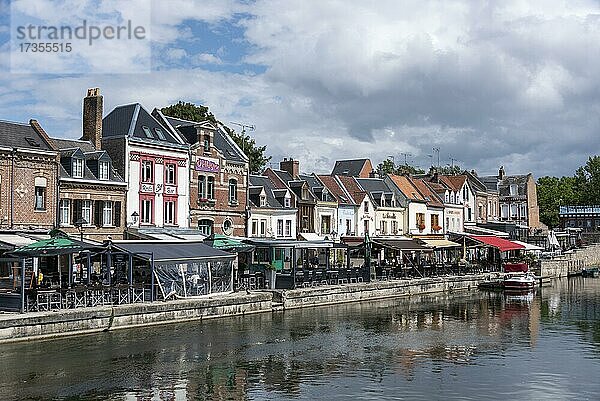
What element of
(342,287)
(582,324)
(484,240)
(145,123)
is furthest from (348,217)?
(582,324)

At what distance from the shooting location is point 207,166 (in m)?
51.8

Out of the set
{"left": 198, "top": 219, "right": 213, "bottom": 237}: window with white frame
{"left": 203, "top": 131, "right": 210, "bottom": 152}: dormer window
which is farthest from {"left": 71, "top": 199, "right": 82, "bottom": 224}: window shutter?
{"left": 203, "top": 131, "right": 210, "bottom": 152}: dormer window

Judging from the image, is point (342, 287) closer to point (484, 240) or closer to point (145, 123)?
point (145, 123)

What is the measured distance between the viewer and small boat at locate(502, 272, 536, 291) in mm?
58812

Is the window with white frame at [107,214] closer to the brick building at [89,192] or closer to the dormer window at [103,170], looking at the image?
the brick building at [89,192]

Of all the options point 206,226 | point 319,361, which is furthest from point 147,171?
point 319,361

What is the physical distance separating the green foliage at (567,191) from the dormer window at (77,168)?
8633 cm

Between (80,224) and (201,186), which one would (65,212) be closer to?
(80,224)

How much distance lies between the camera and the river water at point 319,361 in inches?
914

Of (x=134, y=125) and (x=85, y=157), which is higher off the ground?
(x=134, y=125)

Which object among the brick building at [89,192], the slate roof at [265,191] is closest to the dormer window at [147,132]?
the brick building at [89,192]

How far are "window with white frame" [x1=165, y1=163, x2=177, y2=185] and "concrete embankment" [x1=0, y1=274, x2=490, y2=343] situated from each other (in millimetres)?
10614

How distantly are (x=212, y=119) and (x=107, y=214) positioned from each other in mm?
24244

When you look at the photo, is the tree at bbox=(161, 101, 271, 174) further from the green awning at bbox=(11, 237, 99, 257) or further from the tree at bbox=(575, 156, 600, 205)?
the tree at bbox=(575, 156, 600, 205)
